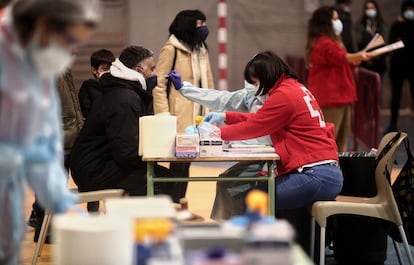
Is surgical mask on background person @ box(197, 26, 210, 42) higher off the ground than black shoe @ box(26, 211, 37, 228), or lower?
higher

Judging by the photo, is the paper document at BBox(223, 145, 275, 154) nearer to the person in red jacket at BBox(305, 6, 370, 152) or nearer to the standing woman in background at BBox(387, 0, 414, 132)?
the person in red jacket at BBox(305, 6, 370, 152)

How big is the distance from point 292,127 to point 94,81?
1.55 metres

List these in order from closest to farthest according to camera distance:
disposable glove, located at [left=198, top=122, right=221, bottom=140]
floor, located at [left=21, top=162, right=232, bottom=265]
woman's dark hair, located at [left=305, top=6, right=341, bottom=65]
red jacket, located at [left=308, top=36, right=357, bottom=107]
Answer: disposable glove, located at [left=198, top=122, right=221, bottom=140]
floor, located at [left=21, top=162, right=232, bottom=265]
woman's dark hair, located at [left=305, top=6, right=341, bottom=65]
red jacket, located at [left=308, top=36, right=357, bottom=107]

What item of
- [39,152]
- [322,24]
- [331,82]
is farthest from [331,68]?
[39,152]

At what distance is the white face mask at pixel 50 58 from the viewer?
2404mm

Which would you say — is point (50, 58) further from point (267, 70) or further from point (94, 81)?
point (94, 81)

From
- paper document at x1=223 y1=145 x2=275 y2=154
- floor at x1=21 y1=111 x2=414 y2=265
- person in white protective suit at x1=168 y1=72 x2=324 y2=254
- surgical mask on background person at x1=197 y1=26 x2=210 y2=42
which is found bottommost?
floor at x1=21 y1=111 x2=414 y2=265

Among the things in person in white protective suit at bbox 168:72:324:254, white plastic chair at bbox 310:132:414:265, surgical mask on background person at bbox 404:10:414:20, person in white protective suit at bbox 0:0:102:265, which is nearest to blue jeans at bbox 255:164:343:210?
white plastic chair at bbox 310:132:414:265

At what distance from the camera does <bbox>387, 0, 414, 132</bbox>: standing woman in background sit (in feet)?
32.8

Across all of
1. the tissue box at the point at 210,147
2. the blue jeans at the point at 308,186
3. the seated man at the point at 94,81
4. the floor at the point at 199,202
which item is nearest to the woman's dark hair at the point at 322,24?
the floor at the point at 199,202

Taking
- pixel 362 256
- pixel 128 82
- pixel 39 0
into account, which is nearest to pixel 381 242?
pixel 362 256

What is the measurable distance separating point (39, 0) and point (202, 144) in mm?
2328

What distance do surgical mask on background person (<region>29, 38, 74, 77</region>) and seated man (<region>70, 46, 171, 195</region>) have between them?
93.7 inches

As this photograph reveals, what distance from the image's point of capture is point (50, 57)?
2410mm
